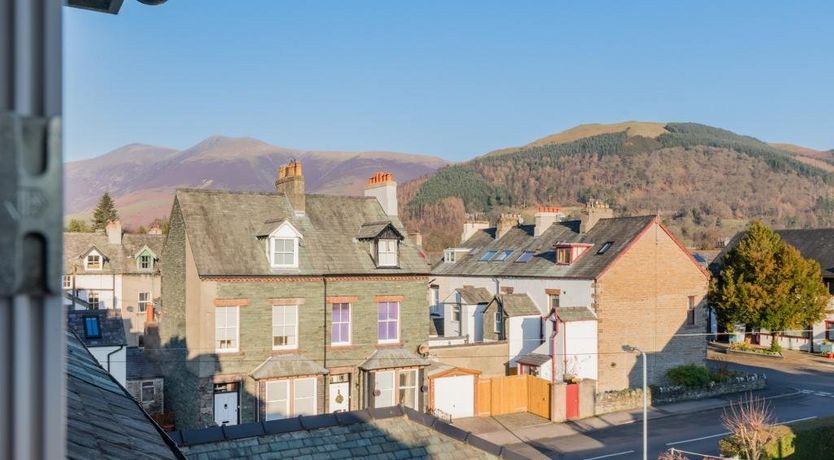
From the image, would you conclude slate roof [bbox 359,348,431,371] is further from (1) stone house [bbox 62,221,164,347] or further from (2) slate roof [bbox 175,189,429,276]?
(1) stone house [bbox 62,221,164,347]

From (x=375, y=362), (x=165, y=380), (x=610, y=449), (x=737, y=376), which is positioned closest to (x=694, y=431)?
(x=610, y=449)

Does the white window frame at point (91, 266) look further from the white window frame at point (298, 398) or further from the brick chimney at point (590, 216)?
the brick chimney at point (590, 216)

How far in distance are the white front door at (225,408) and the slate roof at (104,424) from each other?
18967mm

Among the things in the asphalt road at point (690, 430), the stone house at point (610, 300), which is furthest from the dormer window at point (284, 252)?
the stone house at point (610, 300)

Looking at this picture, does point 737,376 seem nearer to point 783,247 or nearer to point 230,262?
point 783,247

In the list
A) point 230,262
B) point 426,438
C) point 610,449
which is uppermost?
point 230,262

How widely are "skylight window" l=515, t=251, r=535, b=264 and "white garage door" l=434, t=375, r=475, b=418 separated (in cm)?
1187

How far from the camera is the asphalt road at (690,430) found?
25.7 m

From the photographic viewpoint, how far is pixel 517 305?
3700 cm

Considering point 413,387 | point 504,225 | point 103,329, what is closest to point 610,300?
point 413,387

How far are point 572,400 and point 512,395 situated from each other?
8.96 ft

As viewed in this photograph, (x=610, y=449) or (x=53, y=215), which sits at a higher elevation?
(x=53, y=215)

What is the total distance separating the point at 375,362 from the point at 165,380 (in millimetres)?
9151

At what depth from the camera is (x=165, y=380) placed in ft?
96.2
